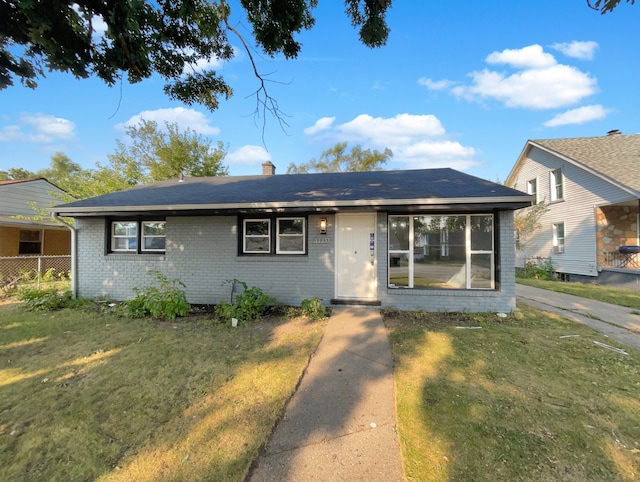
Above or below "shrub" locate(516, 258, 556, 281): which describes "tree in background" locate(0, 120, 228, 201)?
above

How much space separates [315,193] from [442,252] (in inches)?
132

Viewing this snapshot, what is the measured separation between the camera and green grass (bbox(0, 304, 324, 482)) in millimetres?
2270

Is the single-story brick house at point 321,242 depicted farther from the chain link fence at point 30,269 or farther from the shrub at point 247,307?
the chain link fence at point 30,269

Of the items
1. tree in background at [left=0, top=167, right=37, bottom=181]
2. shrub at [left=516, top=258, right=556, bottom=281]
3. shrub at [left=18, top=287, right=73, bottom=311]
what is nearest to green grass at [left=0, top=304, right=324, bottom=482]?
shrub at [left=18, top=287, right=73, bottom=311]

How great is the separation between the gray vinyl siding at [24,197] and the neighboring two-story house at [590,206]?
2639 centimetres

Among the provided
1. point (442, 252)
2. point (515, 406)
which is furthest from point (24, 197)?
point (515, 406)

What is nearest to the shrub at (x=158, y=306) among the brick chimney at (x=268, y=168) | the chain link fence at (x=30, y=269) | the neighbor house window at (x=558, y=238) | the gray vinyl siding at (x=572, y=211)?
the brick chimney at (x=268, y=168)

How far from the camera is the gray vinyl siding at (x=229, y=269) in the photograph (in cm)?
652

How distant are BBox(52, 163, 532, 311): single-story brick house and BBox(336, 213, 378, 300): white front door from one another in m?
0.02

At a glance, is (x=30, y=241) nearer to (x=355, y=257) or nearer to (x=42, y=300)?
(x=42, y=300)

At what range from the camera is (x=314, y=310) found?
631cm

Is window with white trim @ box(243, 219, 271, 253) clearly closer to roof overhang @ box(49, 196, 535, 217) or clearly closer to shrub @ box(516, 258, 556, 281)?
roof overhang @ box(49, 196, 535, 217)

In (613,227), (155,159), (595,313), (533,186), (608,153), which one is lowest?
(595,313)

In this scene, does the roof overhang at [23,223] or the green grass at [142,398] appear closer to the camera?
the green grass at [142,398]
